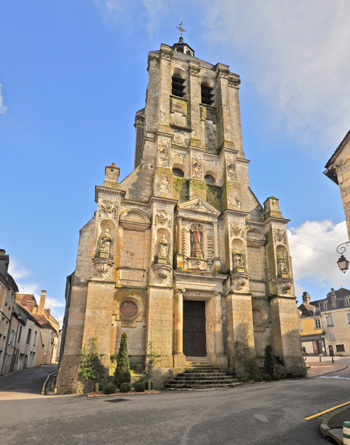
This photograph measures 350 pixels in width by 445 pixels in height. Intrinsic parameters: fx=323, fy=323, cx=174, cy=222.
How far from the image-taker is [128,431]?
247 inches

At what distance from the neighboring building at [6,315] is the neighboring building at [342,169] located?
20605 millimetres

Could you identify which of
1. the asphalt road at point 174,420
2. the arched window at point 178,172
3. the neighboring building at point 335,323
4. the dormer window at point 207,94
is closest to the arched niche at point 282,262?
the arched window at point 178,172

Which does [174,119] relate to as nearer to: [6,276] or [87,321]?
[87,321]

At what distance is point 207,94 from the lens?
23.3 m

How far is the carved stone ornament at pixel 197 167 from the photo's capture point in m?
19.2

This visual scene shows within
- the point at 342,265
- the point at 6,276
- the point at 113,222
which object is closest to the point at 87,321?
the point at 113,222

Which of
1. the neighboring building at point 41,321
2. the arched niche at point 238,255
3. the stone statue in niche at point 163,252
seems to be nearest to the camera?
the stone statue in niche at point 163,252

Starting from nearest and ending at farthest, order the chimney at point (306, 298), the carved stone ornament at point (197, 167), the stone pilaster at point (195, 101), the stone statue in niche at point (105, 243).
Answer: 1. the stone statue in niche at point (105, 243)
2. the carved stone ornament at point (197, 167)
3. the stone pilaster at point (195, 101)
4. the chimney at point (306, 298)

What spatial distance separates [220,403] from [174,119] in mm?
16561

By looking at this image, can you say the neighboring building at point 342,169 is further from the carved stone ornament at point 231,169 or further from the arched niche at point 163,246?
the carved stone ornament at point 231,169

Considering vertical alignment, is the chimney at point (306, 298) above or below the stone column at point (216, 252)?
above

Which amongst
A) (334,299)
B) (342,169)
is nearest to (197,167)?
(342,169)

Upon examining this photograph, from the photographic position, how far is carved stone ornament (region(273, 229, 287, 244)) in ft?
61.6

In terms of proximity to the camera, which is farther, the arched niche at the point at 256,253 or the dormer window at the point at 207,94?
the dormer window at the point at 207,94
